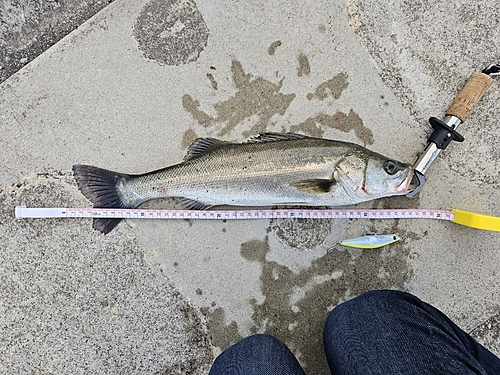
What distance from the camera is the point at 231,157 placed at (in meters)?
2.82

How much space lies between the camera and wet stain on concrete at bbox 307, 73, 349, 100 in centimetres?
319

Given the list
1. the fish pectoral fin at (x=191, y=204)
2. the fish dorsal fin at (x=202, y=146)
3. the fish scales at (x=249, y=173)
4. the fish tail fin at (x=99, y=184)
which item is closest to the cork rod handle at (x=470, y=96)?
the fish scales at (x=249, y=173)

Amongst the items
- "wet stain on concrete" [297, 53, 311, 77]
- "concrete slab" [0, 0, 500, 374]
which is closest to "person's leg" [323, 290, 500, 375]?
"concrete slab" [0, 0, 500, 374]

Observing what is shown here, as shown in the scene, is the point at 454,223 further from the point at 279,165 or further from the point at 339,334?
the point at 279,165

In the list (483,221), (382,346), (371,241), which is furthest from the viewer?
(371,241)

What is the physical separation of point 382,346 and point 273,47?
94.3 inches

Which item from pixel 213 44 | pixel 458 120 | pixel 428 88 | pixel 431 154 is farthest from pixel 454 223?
pixel 213 44

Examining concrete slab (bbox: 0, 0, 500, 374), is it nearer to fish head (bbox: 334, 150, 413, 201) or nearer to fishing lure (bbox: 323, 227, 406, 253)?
fishing lure (bbox: 323, 227, 406, 253)

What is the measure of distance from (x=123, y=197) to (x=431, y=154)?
2413 millimetres

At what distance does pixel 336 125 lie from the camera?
10.4 ft

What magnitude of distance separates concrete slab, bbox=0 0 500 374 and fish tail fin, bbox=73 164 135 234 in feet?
0.59

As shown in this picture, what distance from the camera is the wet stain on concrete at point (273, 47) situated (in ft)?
10.5

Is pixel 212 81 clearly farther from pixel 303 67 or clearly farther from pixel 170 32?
pixel 303 67

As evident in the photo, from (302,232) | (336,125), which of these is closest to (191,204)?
(302,232)
